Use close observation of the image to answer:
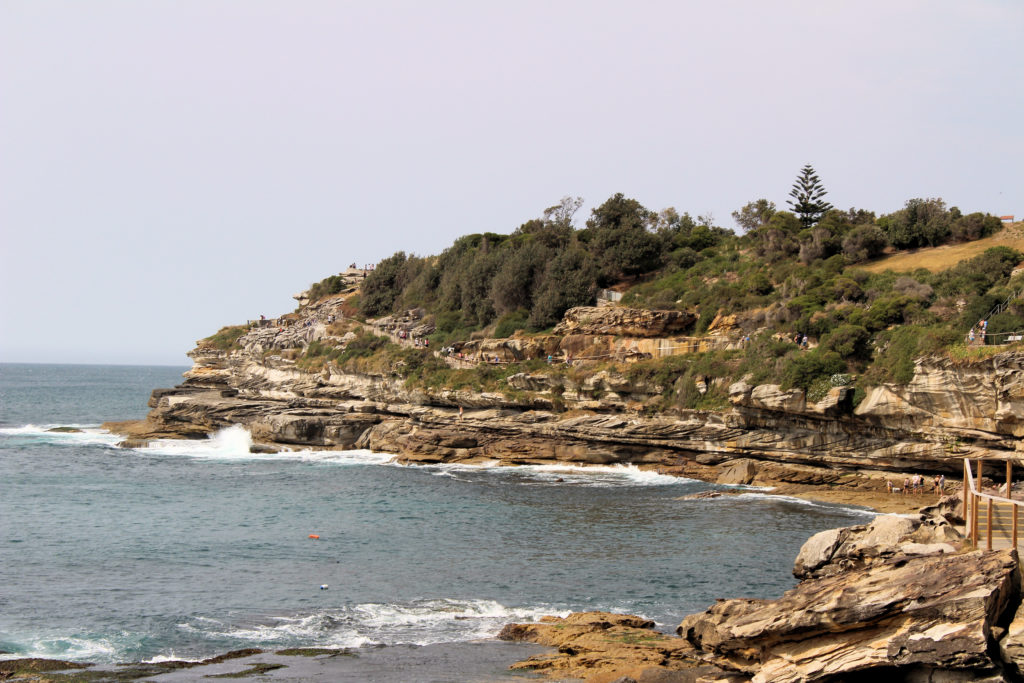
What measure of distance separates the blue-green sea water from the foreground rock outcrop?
2.96m

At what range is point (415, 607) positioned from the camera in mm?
19547

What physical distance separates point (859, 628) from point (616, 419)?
28.8m

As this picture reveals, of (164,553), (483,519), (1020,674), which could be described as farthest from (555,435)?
(1020,674)

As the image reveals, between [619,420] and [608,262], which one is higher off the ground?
[608,262]

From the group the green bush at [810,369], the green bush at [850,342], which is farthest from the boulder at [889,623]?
the green bush at [850,342]

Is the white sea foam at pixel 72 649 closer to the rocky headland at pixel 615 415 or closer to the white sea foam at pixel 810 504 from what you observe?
the white sea foam at pixel 810 504

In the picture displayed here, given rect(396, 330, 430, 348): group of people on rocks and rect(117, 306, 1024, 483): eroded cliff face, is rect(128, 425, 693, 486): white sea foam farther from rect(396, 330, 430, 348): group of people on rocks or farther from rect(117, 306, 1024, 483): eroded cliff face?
rect(396, 330, 430, 348): group of people on rocks

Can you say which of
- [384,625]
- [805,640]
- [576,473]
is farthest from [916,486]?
[384,625]

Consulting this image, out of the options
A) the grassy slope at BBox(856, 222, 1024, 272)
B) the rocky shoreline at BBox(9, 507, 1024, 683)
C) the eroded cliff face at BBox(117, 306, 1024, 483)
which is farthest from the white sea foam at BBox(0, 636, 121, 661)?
the grassy slope at BBox(856, 222, 1024, 272)

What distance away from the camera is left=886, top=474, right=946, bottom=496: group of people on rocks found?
106 ft

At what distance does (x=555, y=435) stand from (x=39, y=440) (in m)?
33.9

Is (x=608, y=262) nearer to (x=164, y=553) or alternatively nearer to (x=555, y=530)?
(x=555, y=530)

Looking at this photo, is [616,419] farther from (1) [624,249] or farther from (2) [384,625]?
(2) [384,625]

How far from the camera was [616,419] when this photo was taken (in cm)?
4078
